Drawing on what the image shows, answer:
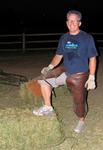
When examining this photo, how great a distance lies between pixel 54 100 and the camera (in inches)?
361

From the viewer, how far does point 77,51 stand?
6.64m

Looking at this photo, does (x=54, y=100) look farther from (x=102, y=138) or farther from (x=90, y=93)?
(x=102, y=138)

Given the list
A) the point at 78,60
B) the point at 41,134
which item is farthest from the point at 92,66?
the point at 41,134

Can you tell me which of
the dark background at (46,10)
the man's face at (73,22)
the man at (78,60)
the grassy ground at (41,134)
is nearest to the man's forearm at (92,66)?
the man at (78,60)

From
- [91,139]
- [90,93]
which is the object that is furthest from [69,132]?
[90,93]

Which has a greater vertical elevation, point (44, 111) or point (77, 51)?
point (77, 51)

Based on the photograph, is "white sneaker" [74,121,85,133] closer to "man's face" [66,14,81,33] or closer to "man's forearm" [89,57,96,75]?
"man's forearm" [89,57,96,75]

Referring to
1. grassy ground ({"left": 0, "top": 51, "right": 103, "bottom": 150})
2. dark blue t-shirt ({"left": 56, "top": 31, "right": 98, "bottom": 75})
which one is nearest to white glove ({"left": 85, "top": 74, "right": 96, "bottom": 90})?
dark blue t-shirt ({"left": 56, "top": 31, "right": 98, "bottom": 75})

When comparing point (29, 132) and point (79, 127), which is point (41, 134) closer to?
point (29, 132)

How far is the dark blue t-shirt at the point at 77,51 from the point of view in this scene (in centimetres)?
659

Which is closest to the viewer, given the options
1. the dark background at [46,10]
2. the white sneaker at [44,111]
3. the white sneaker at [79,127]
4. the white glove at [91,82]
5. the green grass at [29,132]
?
the green grass at [29,132]

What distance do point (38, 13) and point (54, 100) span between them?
3878 cm

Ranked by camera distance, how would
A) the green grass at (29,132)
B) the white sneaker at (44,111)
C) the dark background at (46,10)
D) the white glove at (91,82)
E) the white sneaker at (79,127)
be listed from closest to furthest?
1. the green grass at (29,132)
2. the white glove at (91,82)
3. the white sneaker at (79,127)
4. the white sneaker at (44,111)
5. the dark background at (46,10)

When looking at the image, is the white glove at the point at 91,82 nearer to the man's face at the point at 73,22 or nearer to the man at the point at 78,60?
the man at the point at 78,60
